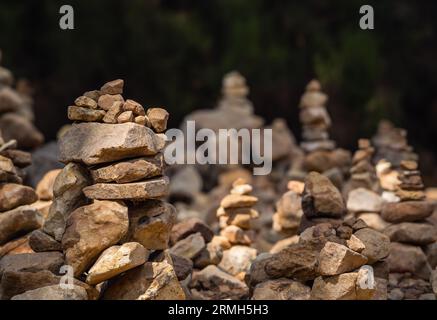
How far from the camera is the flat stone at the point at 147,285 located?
4.95 m

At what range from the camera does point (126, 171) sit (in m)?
5.01

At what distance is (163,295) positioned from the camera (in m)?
5.05

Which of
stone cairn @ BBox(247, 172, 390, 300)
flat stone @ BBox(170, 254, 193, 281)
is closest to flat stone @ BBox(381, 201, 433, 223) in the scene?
stone cairn @ BBox(247, 172, 390, 300)

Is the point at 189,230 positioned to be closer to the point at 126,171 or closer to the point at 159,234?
the point at 159,234

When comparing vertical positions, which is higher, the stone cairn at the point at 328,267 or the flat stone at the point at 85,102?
the flat stone at the point at 85,102

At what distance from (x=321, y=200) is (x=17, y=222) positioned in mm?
3065

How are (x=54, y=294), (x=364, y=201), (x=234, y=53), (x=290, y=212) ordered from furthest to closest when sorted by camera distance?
(x=234, y=53) < (x=364, y=201) < (x=290, y=212) < (x=54, y=294)

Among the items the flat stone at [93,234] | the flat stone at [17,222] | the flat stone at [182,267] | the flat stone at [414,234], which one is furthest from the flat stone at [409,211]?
the flat stone at [17,222]

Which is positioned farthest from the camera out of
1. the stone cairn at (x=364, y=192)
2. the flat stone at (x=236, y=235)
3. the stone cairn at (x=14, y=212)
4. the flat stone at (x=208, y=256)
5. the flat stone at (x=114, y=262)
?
the stone cairn at (x=364, y=192)

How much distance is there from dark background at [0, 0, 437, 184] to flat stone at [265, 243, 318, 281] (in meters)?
11.0

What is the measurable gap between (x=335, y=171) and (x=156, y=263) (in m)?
5.15

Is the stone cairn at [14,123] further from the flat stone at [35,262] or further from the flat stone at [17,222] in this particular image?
the flat stone at [35,262]

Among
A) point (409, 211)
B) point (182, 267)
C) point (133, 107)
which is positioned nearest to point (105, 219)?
point (133, 107)

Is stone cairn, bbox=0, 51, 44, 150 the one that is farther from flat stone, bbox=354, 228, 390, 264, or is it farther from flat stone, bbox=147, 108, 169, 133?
flat stone, bbox=354, 228, 390, 264
